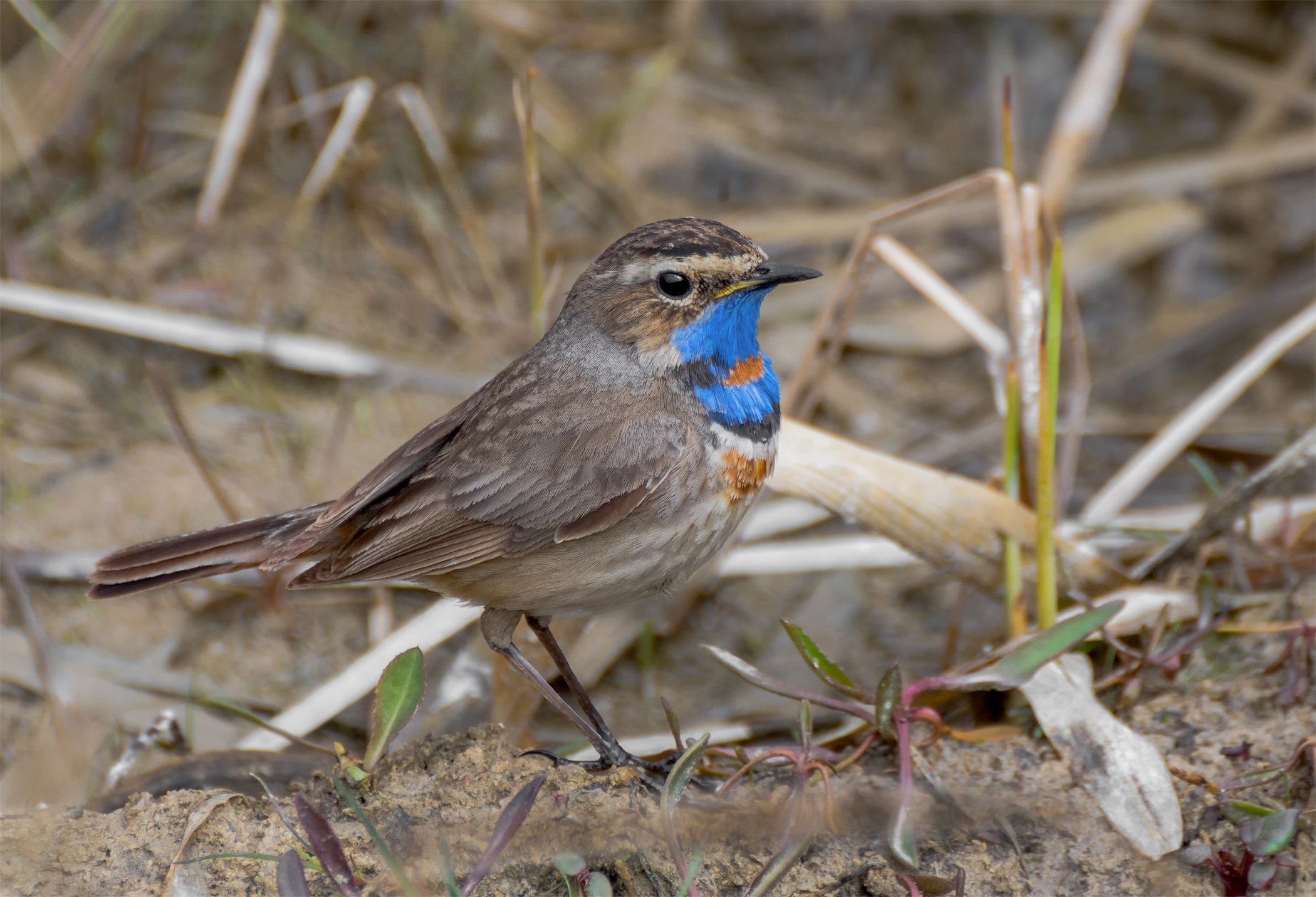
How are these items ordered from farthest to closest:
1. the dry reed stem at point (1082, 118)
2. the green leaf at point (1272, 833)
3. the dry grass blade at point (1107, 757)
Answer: the dry reed stem at point (1082, 118), the dry grass blade at point (1107, 757), the green leaf at point (1272, 833)

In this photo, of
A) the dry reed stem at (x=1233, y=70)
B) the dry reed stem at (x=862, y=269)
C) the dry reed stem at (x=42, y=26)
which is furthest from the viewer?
the dry reed stem at (x=1233, y=70)

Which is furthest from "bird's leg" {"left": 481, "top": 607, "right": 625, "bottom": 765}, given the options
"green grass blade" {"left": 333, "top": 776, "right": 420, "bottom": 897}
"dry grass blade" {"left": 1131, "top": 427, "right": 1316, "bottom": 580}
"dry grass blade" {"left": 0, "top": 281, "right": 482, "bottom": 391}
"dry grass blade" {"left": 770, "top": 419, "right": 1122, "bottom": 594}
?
"dry grass blade" {"left": 0, "top": 281, "right": 482, "bottom": 391}

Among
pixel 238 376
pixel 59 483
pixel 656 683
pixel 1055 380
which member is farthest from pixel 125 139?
pixel 1055 380

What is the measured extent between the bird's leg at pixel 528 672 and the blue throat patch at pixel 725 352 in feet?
2.80

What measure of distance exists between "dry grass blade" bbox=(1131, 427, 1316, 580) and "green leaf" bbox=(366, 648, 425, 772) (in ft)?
7.99

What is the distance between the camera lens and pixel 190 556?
13.1 ft

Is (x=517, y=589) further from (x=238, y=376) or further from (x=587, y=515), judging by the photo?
(x=238, y=376)

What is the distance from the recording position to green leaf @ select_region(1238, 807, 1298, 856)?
3146mm

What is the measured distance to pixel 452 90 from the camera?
7.29m

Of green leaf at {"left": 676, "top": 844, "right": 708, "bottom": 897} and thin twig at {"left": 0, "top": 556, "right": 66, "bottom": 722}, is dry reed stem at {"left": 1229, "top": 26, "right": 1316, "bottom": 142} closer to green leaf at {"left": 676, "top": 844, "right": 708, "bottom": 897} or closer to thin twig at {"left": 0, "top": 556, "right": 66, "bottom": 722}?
green leaf at {"left": 676, "top": 844, "right": 708, "bottom": 897}

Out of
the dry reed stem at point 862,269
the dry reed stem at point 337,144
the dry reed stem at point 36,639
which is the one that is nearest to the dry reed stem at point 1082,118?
the dry reed stem at point 862,269

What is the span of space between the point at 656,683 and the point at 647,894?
2167 mm

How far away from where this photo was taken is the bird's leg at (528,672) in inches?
152

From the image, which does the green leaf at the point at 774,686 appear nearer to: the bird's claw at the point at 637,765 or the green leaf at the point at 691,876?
the bird's claw at the point at 637,765
